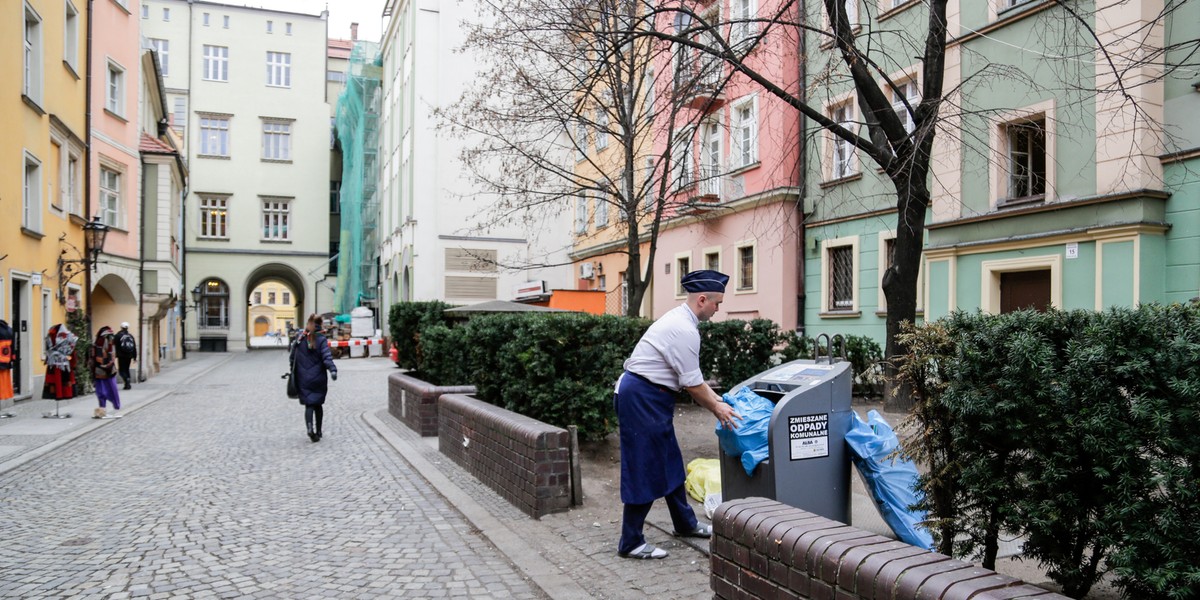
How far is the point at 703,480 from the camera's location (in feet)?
22.7

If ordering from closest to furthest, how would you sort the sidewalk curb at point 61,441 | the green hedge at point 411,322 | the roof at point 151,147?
the sidewalk curb at point 61,441 < the green hedge at point 411,322 < the roof at point 151,147

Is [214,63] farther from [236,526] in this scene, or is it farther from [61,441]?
[236,526]

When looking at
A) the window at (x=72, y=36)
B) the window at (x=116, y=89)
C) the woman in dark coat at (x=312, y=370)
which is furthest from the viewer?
the window at (x=116, y=89)

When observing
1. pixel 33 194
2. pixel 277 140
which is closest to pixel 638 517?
pixel 33 194

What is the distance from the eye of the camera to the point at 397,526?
666cm

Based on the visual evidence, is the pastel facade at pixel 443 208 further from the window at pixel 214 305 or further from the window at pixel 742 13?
the window at pixel 742 13

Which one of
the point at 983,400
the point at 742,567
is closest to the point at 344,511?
the point at 742,567

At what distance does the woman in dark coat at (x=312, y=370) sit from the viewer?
38.3 feet

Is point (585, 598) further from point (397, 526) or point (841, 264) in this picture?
point (841, 264)

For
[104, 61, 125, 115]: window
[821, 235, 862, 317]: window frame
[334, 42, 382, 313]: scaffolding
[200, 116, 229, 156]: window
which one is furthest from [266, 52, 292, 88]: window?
[821, 235, 862, 317]: window frame

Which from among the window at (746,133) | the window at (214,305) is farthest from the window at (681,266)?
the window at (214,305)

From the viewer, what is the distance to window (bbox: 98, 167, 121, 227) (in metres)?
23.8

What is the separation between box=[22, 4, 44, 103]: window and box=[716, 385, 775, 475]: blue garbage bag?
1813cm

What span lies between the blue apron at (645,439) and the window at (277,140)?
179ft
